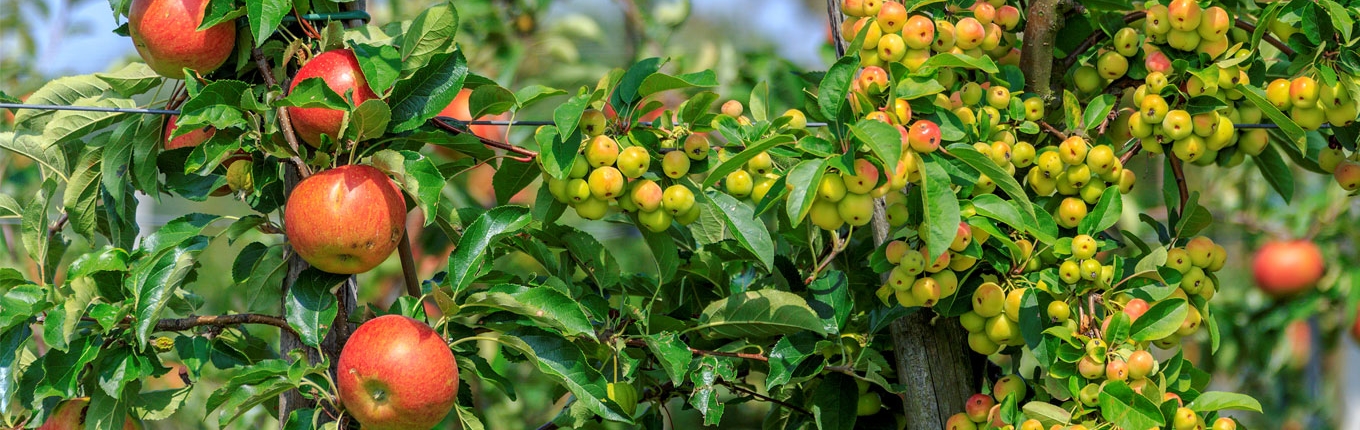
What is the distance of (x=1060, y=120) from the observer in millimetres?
1258

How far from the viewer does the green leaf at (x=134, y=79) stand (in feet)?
3.89

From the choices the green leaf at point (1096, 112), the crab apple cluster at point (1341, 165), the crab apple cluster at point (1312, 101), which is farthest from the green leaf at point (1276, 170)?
the green leaf at point (1096, 112)

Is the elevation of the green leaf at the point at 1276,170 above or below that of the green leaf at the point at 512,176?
below

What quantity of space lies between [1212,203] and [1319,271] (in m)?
0.30

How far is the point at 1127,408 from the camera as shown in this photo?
0.98m

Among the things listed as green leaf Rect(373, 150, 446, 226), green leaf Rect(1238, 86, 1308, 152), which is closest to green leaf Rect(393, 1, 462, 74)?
green leaf Rect(373, 150, 446, 226)

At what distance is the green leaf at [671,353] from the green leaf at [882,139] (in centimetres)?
28

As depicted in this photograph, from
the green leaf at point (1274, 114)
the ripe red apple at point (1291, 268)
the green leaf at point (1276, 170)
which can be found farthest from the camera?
the ripe red apple at point (1291, 268)

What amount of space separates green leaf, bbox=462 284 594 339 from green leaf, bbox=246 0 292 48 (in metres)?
0.29

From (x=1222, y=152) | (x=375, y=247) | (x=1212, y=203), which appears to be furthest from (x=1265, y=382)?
(x=375, y=247)

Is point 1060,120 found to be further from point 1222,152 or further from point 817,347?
point 817,347

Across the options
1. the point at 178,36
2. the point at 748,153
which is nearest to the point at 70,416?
the point at 178,36

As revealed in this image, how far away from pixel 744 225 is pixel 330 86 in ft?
1.28

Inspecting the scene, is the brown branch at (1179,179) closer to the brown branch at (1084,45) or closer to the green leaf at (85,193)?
the brown branch at (1084,45)
